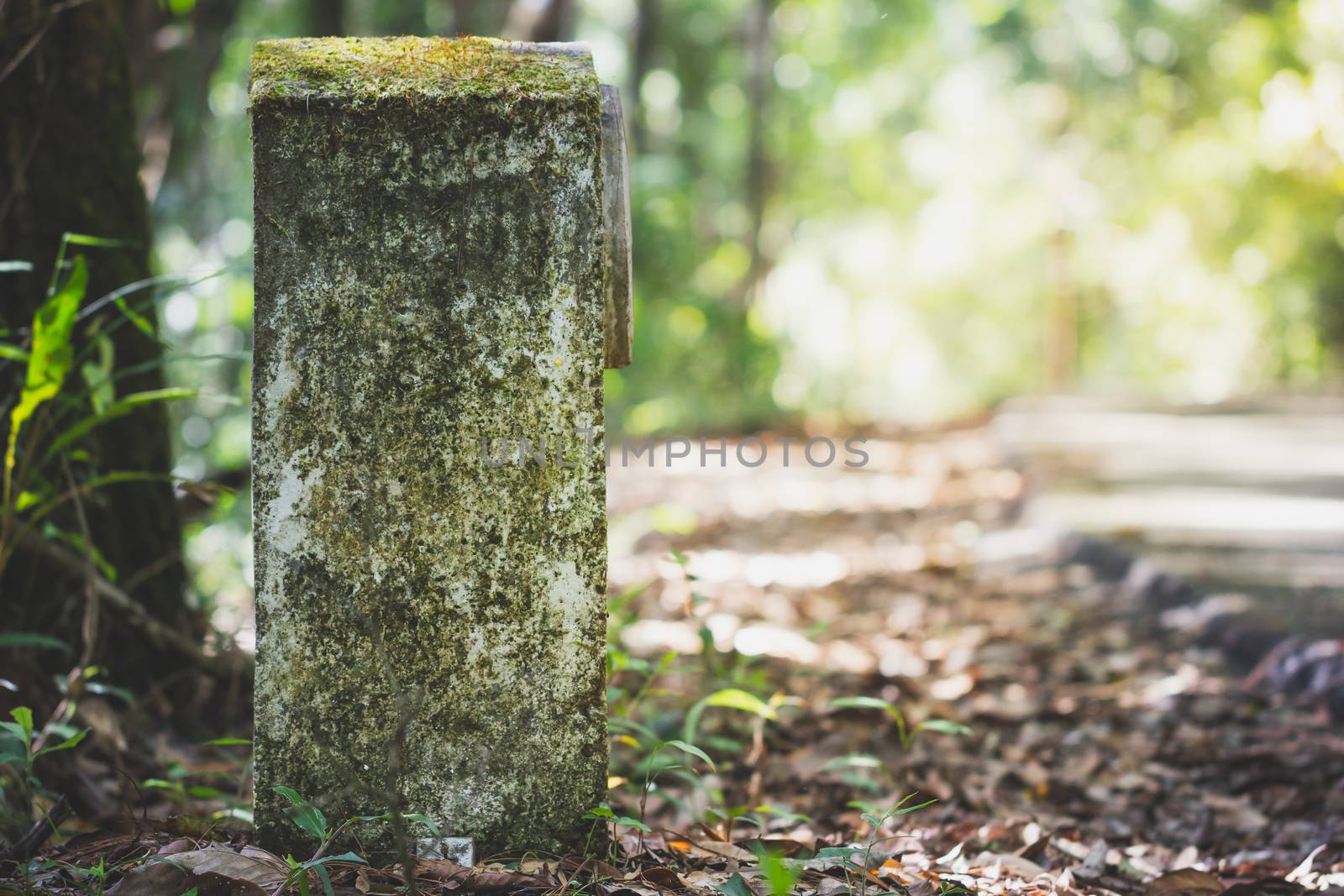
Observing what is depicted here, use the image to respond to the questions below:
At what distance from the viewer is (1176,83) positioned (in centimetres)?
1559

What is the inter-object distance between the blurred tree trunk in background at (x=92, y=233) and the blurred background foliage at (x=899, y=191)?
2.09ft

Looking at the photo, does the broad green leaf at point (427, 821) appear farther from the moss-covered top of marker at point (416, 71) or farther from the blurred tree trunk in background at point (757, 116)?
the blurred tree trunk in background at point (757, 116)

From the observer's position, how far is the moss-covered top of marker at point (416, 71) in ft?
5.16

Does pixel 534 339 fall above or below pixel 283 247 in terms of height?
below

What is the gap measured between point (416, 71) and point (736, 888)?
4.37 ft

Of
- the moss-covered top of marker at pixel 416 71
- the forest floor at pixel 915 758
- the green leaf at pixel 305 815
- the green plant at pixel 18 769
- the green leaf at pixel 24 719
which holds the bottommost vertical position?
the forest floor at pixel 915 758

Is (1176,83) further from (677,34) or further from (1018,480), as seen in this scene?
(1018,480)

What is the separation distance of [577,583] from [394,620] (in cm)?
29

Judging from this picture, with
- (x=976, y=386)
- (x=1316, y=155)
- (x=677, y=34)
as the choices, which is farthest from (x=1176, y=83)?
(x=976, y=386)

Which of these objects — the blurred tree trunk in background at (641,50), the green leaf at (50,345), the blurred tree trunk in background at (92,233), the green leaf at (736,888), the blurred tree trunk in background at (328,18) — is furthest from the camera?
the blurred tree trunk in background at (641,50)

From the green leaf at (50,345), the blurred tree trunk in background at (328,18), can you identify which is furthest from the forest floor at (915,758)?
the blurred tree trunk in background at (328,18)

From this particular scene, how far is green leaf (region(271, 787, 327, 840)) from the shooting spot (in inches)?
60.0

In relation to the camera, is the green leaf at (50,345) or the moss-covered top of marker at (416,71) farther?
the green leaf at (50,345)

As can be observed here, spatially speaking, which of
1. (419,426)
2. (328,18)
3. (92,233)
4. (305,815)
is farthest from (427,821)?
(328,18)
